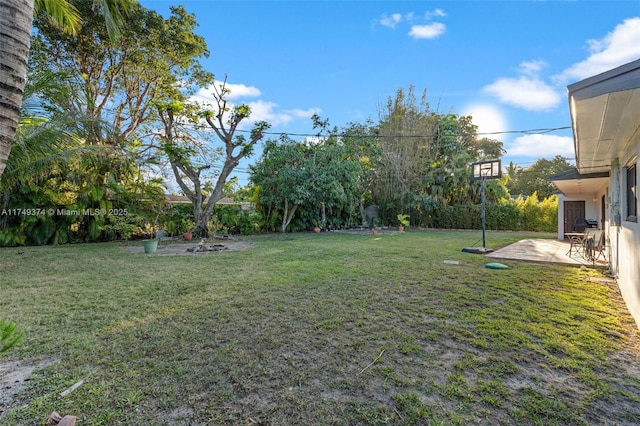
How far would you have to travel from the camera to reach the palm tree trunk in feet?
3.94

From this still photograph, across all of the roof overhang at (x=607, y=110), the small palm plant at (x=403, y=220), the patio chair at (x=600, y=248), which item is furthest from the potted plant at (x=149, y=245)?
the small palm plant at (x=403, y=220)

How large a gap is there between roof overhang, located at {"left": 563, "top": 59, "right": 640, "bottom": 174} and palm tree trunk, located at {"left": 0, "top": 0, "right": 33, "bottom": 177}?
10.8ft

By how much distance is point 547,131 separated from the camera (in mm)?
10648

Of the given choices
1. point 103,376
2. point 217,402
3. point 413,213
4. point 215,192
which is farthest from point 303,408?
point 413,213

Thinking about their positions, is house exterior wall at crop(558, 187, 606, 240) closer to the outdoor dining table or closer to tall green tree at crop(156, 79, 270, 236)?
A: the outdoor dining table

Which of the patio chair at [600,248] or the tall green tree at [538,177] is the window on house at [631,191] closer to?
the patio chair at [600,248]

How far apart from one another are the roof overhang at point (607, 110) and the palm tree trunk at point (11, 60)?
3303mm

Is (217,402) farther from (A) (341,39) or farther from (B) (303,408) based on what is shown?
(A) (341,39)

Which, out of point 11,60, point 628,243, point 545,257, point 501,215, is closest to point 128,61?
point 11,60

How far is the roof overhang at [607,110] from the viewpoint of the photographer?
1973mm

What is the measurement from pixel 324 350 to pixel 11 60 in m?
2.57

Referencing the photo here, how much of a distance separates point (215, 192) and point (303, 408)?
9.95 metres

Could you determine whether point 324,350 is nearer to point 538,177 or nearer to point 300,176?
point 300,176

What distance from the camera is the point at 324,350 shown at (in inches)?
97.0
